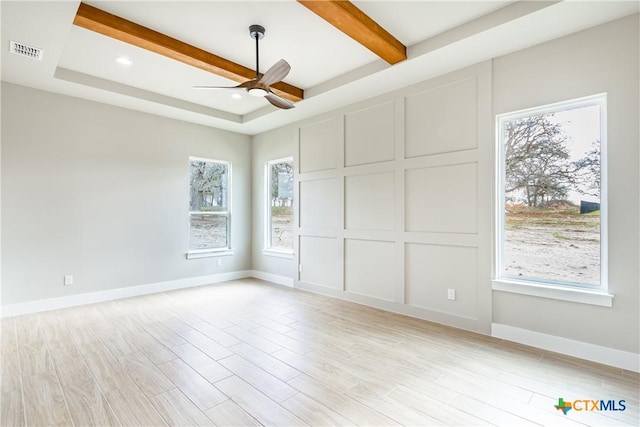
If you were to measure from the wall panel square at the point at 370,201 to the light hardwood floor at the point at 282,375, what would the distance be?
1267mm

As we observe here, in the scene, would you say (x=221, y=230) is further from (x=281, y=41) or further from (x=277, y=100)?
(x=281, y=41)

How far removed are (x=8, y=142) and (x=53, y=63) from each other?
132cm

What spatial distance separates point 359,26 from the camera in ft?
9.16

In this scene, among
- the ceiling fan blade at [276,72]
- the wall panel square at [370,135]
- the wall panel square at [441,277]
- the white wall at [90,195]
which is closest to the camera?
the ceiling fan blade at [276,72]

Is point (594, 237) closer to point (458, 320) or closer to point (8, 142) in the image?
point (458, 320)

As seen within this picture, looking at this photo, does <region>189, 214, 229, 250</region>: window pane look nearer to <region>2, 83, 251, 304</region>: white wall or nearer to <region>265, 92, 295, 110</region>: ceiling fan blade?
<region>2, 83, 251, 304</region>: white wall

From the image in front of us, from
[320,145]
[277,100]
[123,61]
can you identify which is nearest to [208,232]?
[320,145]

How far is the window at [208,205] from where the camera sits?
5680 millimetres

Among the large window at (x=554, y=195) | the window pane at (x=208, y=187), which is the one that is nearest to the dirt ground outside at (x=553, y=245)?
the large window at (x=554, y=195)

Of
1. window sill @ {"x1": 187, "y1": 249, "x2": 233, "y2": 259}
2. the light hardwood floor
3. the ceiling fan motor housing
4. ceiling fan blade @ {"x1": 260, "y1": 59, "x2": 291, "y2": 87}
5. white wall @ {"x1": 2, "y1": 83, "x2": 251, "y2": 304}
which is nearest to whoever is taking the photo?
the light hardwood floor

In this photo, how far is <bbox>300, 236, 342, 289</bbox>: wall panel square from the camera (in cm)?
487

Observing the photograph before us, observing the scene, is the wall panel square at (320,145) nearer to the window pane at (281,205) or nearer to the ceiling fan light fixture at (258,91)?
the window pane at (281,205)

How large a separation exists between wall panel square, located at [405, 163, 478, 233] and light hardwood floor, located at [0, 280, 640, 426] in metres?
1.15

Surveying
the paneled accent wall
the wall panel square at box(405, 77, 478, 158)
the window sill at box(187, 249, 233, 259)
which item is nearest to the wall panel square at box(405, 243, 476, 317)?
the paneled accent wall
